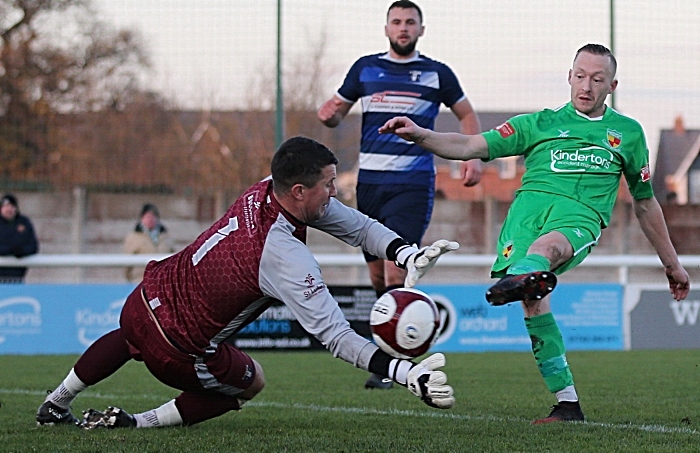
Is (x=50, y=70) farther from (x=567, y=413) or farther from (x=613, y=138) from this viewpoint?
(x=567, y=413)

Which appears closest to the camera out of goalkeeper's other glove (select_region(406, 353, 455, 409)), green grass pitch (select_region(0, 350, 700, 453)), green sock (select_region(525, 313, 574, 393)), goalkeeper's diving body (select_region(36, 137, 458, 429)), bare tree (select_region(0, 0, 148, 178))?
goalkeeper's other glove (select_region(406, 353, 455, 409))

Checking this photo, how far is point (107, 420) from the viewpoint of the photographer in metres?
5.19

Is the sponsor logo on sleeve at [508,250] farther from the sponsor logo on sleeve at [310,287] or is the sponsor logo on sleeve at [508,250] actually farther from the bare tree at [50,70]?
the bare tree at [50,70]

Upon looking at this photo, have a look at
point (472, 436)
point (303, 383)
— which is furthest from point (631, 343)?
point (472, 436)

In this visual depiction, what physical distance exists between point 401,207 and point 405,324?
11.6ft

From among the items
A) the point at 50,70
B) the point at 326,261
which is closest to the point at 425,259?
the point at 326,261

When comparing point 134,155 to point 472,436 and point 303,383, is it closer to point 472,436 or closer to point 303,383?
point 303,383

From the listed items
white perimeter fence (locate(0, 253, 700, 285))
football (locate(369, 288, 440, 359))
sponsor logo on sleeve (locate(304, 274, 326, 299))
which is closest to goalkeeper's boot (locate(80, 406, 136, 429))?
sponsor logo on sleeve (locate(304, 274, 326, 299))

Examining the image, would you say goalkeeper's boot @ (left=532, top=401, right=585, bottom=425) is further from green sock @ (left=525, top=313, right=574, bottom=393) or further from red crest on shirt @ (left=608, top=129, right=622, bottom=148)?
red crest on shirt @ (left=608, top=129, right=622, bottom=148)

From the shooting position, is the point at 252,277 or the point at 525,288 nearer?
the point at 525,288

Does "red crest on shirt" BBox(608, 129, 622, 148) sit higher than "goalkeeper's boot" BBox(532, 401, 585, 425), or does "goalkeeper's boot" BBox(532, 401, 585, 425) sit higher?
"red crest on shirt" BBox(608, 129, 622, 148)

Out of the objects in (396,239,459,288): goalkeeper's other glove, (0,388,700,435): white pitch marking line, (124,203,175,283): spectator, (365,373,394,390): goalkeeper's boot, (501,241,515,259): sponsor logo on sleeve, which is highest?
(396,239,459,288): goalkeeper's other glove

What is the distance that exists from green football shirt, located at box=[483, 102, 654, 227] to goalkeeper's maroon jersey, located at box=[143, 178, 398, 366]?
3.05 feet

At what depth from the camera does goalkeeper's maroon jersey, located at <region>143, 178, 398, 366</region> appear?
4285mm
